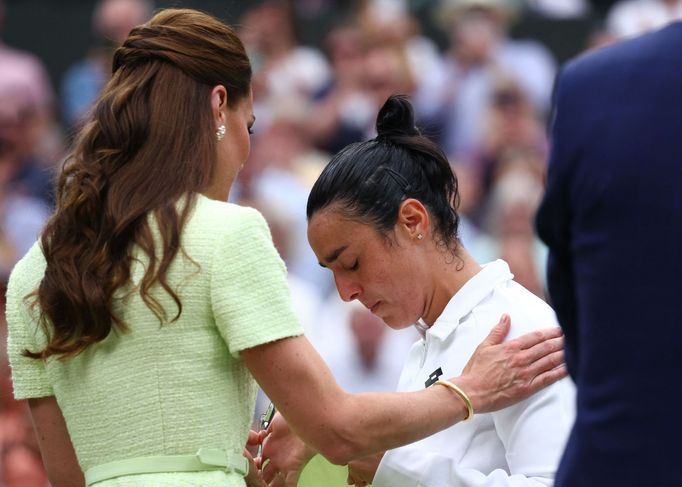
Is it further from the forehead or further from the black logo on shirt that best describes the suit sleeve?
the forehead

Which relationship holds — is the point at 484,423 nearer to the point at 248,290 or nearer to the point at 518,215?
the point at 248,290

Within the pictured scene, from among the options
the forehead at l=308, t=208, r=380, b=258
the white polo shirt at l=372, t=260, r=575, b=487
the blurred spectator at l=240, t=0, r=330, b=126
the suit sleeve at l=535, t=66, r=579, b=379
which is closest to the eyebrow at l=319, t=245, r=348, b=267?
the forehead at l=308, t=208, r=380, b=258

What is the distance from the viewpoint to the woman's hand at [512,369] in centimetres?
267

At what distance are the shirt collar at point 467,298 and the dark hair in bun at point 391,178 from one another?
13 centimetres

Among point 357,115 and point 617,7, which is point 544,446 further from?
point 617,7

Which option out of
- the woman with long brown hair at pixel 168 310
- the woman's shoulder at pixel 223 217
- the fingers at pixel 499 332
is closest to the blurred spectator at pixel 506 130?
the fingers at pixel 499 332

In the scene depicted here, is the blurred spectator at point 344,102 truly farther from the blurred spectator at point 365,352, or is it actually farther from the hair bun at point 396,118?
the hair bun at point 396,118

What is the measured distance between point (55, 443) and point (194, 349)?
458 millimetres

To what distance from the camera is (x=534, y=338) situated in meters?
2.76

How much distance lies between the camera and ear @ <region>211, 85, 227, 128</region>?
2.59 meters

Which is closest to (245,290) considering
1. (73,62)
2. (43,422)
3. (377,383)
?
(43,422)

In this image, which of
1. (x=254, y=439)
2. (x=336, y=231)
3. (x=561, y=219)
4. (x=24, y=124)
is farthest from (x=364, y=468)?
(x=24, y=124)

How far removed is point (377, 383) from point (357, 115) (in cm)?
194

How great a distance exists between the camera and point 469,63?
861 cm
